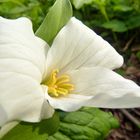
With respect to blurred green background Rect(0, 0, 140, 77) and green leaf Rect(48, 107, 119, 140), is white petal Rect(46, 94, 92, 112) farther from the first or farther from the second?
blurred green background Rect(0, 0, 140, 77)

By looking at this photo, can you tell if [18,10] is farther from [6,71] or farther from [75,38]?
[6,71]

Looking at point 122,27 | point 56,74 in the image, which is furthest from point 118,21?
point 56,74

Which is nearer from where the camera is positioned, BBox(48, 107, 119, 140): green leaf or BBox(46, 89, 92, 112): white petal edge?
BBox(46, 89, 92, 112): white petal edge

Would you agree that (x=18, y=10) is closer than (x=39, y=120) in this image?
No

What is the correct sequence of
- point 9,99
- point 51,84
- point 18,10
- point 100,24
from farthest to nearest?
point 100,24 → point 18,10 → point 51,84 → point 9,99

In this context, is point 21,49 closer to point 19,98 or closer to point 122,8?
point 19,98

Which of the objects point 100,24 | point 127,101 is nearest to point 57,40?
point 127,101

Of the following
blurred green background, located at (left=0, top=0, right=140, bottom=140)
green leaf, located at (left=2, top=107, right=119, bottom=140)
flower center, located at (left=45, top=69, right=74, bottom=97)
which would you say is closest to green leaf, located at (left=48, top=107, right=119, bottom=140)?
green leaf, located at (left=2, top=107, right=119, bottom=140)
